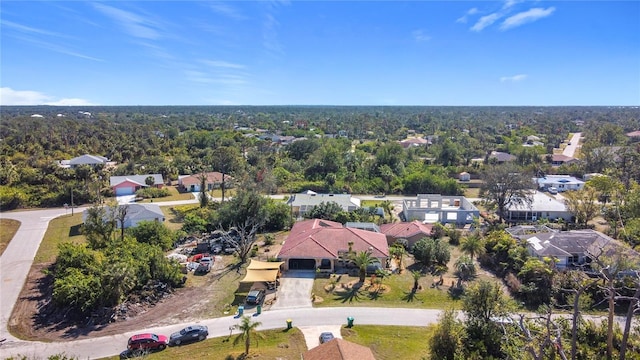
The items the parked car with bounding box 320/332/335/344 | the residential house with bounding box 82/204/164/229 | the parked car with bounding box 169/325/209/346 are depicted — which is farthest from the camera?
the residential house with bounding box 82/204/164/229

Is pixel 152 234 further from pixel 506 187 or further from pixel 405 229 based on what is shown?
pixel 506 187

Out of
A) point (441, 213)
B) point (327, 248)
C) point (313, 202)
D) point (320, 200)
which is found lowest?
point (441, 213)

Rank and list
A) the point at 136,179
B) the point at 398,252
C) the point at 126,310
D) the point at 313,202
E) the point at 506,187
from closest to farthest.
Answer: the point at 126,310 < the point at 398,252 < the point at 506,187 < the point at 313,202 < the point at 136,179

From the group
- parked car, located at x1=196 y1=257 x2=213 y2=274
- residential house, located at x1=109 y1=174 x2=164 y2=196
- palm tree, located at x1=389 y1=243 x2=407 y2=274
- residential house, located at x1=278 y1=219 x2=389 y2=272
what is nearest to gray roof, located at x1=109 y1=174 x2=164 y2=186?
residential house, located at x1=109 y1=174 x2=164 y2=196

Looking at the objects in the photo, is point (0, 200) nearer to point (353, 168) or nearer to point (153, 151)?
point (153, 151)

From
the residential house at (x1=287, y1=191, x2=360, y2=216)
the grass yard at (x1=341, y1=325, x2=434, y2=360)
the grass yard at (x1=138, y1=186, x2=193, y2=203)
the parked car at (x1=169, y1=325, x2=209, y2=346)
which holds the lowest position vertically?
the grass yard at (x1=341, y1=325, x2=434, y2=360)

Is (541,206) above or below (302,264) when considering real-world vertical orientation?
above

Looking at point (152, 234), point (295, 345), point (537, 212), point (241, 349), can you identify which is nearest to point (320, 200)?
point (152, 234)

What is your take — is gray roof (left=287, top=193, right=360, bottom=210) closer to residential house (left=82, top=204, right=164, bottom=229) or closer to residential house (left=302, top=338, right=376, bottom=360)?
residential house (left=82, top=204, right=164, bottom=229)
